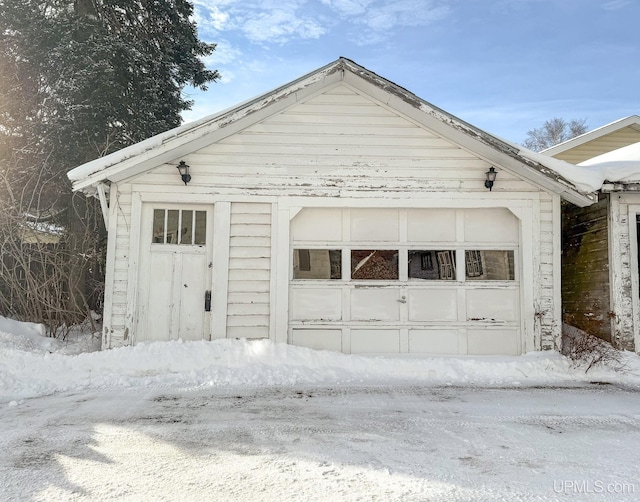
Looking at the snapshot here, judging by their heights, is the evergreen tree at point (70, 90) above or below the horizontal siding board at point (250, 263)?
above

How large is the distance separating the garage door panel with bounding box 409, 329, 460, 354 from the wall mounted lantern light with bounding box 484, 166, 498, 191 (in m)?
2.45

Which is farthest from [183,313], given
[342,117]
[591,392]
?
[591,392]

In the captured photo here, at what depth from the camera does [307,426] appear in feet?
13.2

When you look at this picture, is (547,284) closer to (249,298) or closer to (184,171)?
(249,298)

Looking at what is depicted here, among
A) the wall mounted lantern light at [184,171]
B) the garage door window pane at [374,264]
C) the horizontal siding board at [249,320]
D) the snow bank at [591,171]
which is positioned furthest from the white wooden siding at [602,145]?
the wall mounted lantern light at [184,171]

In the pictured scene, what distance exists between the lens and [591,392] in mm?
5434

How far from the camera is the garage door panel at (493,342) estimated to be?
23.3ft

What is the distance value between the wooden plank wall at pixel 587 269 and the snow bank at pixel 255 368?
1142 millimetres

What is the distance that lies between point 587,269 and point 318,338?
5.26m

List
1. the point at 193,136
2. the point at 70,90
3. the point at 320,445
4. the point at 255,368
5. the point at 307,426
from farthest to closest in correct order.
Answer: the point at 70,90 < the point at 193,136 < the point at 255,368 < the point at 307,426 < the point at 320,445

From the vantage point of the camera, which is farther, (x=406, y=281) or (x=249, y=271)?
(x=406, y=281)

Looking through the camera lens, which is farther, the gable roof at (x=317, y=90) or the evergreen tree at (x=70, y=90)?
the evergreen tree at (x=70, y=90)

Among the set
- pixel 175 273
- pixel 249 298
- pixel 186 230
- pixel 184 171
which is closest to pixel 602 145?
pixel 249 298

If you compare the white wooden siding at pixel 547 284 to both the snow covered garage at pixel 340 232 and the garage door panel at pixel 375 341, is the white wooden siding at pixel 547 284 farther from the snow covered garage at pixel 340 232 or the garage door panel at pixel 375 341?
the garage door panel at pixel 375 341
